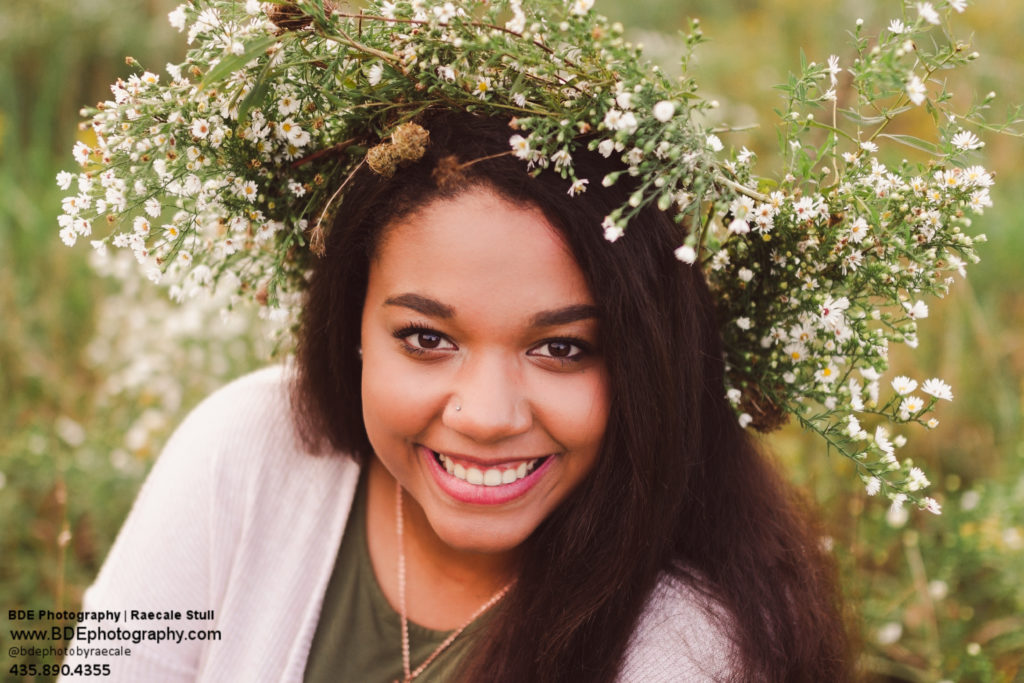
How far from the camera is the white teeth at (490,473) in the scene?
1683mm

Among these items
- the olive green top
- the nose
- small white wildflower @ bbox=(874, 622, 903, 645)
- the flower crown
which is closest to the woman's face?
the nose

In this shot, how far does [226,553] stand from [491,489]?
756 mm

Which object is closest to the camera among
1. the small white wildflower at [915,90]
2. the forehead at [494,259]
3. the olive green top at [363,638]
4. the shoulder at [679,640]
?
the small white wildflower at [915,90]

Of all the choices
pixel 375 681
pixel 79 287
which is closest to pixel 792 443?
pixel 375 681

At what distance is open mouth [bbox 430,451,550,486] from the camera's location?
1.68m

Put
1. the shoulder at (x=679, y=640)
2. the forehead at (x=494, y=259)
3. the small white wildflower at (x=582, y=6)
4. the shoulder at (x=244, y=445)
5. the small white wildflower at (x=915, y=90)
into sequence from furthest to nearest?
1. the shoulder at (x=244, y=445)
2. the shoulder at (x=679, y=640)
3. the forehead at (x=494, y=259)
4. the small white wildflower at (x=582, y=6)
5. the small white wildflower at (x=915, y=90)

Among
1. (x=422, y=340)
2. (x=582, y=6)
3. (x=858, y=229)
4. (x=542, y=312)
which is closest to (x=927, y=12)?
(x=858, y=229)

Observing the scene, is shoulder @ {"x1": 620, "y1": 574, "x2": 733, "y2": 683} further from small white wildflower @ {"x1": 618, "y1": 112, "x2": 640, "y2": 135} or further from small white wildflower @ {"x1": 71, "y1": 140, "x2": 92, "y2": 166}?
small white wildflower @ {"x1": 71, "y1": 140, "x2": 92, "y2": 166}

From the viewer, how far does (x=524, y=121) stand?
4.72 feet

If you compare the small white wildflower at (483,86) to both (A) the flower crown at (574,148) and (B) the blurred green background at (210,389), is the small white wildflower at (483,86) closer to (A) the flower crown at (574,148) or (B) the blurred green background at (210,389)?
(A) the flower crown at (574,148)

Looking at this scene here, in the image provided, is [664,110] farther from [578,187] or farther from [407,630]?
[407,630]

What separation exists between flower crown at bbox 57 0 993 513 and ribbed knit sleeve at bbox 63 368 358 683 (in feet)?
1.74

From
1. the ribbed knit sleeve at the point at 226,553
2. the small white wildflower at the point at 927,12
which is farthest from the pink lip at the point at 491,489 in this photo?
the small white wildflower at the point at 927,12

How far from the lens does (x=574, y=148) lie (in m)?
1.51
